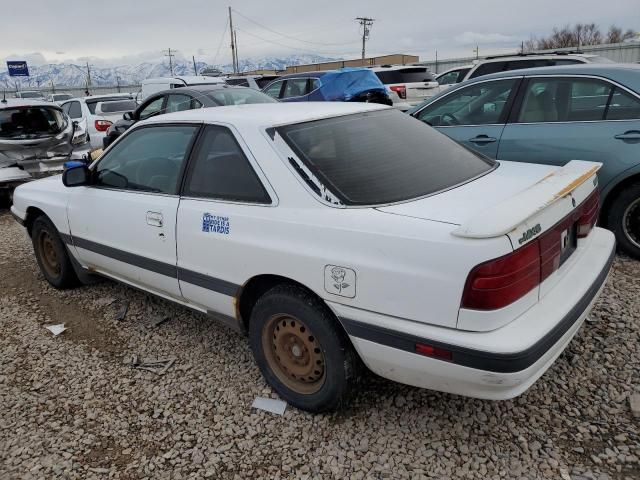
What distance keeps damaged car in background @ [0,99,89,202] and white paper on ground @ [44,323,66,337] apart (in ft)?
15.0

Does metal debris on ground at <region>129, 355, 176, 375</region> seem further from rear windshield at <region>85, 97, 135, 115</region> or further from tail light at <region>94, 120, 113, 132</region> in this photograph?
rear windshield at <region>85, 97, 135, 115</region>

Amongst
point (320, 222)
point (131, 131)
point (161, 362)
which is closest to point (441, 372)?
point (320, 222)

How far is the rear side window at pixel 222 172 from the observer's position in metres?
2.71

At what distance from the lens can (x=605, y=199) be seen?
4.29m

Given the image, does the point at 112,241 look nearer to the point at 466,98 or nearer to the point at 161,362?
the point at 161,362

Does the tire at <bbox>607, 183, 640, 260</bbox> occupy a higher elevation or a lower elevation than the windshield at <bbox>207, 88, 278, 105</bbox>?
lower

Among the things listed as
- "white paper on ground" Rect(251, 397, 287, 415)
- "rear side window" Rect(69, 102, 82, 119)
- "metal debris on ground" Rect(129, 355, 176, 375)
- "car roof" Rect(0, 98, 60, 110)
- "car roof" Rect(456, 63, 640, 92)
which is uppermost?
"car roof" Rect(456, 63, 640, 92)

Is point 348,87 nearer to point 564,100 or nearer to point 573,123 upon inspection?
point 564,100

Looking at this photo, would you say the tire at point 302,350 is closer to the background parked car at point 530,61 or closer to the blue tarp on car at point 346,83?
the background parked car at point 530,61

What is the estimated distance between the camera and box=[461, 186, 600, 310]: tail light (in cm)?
198

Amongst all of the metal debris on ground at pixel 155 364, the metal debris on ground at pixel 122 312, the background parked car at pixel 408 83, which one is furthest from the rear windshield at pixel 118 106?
the metal debris on ground at pixel 155 364

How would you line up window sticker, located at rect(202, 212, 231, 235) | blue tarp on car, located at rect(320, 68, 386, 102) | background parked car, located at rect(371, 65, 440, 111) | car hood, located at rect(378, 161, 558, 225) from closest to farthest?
car hood, located at rect(378, 161, 558, 225)
window sticker, located at rect(202, 212, 231, 235)
blue tarp on car, located at rect(320, 68, 386, 102)
background parked car, located at rect(371, 65, 440, 111)

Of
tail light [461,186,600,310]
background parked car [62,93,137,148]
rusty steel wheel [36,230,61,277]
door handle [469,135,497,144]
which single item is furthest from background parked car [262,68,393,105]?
tail light [461,186,600,310]

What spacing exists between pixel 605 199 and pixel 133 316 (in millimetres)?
3934
